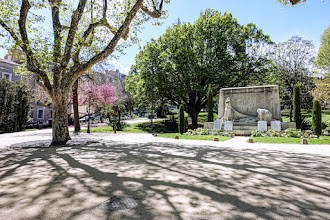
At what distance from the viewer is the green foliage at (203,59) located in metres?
22.0

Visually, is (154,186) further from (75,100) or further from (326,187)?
(75,100)

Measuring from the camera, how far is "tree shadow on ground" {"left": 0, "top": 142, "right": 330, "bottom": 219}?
2.66 m

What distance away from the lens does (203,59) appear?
2316 cm

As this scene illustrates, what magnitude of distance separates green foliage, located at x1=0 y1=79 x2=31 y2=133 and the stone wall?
1999cm

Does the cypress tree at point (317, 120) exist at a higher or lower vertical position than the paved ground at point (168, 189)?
higher

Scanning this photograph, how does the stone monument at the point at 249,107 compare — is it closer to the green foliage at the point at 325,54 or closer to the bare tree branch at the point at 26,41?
the bare tree branch at the point at 26,41

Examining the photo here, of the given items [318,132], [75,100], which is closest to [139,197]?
[318,132]

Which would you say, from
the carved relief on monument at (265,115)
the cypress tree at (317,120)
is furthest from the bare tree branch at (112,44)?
the cypress tree at (317,120)

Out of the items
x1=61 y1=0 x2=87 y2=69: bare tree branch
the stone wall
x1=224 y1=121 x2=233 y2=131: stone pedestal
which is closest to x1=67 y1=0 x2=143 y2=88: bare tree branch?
x1=61 y1=0 x2=87 y2=69: bare tree branch

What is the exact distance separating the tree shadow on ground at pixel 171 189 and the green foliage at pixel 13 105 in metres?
17.5

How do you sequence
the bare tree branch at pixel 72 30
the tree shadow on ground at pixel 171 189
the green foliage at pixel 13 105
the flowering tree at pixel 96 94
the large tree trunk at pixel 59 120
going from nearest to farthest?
the tree shadow on ground at pixel 171 189
the bare tree branch at pixel 72 30
the large tree trunk at pixel 59 120
the green foliage at pixel 13 105
the flowering tree at pixel 96 94

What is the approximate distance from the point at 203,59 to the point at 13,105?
20953 mm

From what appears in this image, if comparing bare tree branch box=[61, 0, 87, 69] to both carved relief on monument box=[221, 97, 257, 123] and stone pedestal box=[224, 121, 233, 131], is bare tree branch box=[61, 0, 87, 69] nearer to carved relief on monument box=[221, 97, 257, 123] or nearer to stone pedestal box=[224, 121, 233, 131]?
stone pedestal box=[224, 121, 233, 131]

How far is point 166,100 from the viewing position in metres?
26.1
